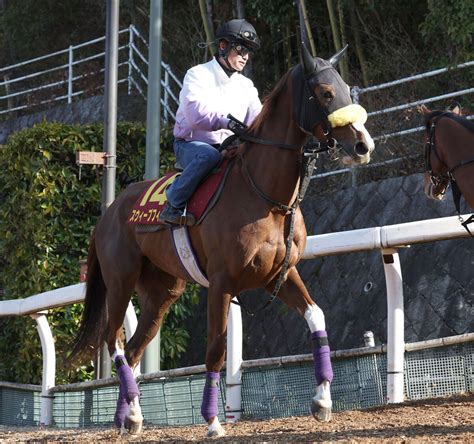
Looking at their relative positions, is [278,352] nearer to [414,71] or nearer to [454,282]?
[454,282]

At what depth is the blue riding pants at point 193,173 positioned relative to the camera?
23.9 ft

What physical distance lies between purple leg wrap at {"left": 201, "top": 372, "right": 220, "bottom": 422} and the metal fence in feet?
3.57

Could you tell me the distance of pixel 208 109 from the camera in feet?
24.4

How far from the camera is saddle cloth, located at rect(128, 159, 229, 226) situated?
7.23 meters

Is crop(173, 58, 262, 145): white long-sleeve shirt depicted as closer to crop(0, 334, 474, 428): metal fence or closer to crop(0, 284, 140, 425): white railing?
crop(0, 334, 474, 428): metal fence

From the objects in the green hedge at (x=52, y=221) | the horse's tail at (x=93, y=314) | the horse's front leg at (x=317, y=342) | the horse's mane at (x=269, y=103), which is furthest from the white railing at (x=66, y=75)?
the horse's front leg at (x=317, y=342)

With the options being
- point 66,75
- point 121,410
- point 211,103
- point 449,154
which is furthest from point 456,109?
point 66,75

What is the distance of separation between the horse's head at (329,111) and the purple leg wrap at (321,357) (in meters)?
1.16


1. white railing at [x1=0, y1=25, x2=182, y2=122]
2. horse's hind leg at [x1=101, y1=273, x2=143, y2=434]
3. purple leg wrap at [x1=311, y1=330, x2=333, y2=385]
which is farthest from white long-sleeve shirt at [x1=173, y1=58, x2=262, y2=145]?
white railing at [x1=0, y1=25, x2=182, y2=122]

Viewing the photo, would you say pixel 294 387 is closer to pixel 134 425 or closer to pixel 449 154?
pixel 134 425

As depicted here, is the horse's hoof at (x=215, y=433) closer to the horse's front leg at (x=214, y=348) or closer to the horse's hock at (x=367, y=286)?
the horse's front leg at (x=214, y=348)

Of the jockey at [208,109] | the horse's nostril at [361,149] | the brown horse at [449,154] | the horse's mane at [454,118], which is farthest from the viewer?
the horse's mane at [454,118]

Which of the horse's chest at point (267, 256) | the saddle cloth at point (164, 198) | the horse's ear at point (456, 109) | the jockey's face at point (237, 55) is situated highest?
the horse's ear at point (456, 109)

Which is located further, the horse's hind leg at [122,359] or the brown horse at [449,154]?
the brown horse at [449,154]
